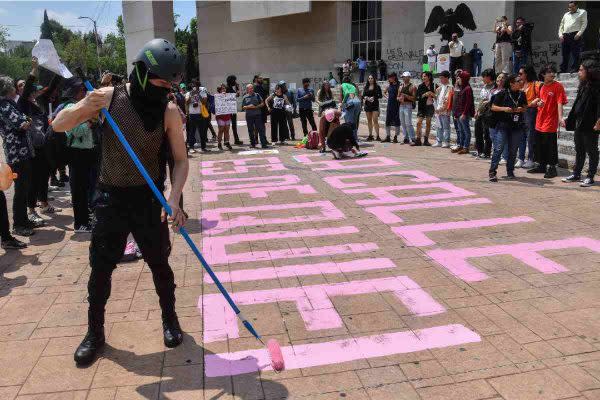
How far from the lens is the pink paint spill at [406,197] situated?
769 centimetres

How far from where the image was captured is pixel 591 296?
4.23 m

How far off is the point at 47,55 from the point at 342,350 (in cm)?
291

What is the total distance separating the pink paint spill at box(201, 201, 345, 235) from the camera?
6664 millimetres

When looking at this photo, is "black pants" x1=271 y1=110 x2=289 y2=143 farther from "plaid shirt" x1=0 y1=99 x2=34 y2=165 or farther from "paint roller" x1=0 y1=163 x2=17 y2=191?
"paint roller" x1=0 y1=163 x2=17 y2=191

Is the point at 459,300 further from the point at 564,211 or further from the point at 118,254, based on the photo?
the point at 564,211

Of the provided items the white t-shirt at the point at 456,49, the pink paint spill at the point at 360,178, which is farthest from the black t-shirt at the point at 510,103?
the white t-shirt at the point at 456,49

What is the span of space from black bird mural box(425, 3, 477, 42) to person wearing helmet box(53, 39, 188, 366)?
1724 cm

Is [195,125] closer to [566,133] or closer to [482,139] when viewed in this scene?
[482,139]

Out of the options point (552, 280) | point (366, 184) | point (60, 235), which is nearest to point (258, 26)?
point (366, 184)

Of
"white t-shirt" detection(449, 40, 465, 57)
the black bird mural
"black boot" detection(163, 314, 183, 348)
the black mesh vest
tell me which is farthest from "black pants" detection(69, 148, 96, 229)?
the black bird mural

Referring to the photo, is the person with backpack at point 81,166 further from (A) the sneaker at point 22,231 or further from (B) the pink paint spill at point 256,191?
(B) the pink paint spill at point 256,191

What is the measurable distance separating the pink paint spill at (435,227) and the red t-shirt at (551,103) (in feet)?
9.29

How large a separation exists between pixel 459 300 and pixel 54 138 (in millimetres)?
5387

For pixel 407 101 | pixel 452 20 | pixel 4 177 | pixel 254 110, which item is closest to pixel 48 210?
pixel 4 177
